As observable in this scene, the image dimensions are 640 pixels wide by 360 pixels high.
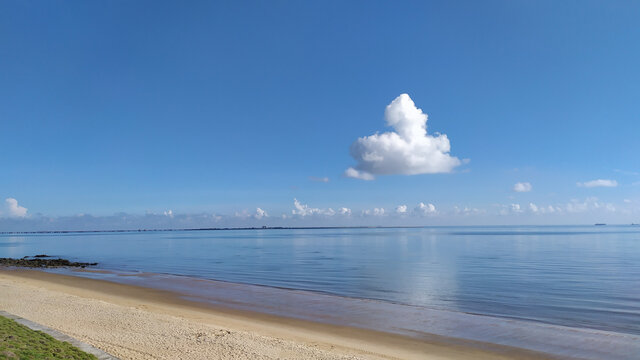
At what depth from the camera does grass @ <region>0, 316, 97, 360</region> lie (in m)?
8.23

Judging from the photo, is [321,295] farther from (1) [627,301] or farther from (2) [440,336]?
(1) [627,301]

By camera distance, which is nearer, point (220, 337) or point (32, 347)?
point (32, 347)

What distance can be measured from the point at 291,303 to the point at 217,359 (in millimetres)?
11384

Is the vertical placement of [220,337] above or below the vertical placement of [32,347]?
below

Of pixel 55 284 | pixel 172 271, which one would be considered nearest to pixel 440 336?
pixel 55 284

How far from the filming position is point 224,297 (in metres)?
23.9

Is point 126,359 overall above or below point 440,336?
above

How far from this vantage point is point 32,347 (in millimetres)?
8820

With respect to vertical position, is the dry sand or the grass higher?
the grass

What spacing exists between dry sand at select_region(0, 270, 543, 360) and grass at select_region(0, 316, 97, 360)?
1.41 metres

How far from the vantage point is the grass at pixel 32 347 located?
8.23 meters

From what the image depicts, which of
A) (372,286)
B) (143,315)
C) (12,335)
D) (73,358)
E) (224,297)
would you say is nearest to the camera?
(73,358)

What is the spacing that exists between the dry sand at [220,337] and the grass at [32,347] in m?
1.41

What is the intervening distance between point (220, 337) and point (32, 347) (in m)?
5.04
